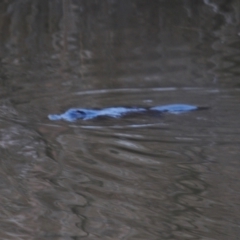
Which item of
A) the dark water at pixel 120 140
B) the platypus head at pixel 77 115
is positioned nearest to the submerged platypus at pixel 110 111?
the platypus head at pixel 77 115

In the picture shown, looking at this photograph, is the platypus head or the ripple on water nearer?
the ripple on water

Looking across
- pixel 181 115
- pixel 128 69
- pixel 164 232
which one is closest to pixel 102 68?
pixel 128 69

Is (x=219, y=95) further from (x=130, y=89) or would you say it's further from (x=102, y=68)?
(x=102, y=68)

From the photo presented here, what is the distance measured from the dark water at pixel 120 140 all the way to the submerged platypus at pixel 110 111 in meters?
0.10

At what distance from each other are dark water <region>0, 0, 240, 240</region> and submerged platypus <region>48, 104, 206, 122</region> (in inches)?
3.9

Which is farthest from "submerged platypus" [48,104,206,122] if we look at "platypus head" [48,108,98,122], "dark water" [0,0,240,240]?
"dark water" [0,0,240,240]

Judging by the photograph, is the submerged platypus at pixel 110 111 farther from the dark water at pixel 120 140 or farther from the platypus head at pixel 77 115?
the dark water at pixel 120 140

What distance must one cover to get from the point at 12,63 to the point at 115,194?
17.2 ft

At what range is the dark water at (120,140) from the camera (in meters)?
4.32

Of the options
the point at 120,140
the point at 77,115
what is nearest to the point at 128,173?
the point at 120,140

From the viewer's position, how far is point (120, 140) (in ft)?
19.4

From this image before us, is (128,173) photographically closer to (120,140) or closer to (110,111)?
(120,140)

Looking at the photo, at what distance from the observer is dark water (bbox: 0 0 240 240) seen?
4324 mm

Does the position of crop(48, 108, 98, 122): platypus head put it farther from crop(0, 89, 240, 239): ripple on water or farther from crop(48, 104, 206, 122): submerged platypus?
crop(0, 89, 240, 239): ripple on water
